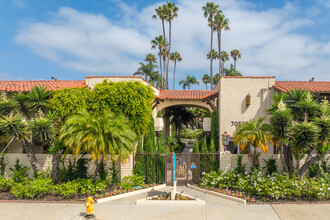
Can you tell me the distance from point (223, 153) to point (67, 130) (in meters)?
7.64

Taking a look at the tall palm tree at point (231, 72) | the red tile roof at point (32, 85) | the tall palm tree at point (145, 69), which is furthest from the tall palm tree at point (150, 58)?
the red tile roof at point (32, 85)

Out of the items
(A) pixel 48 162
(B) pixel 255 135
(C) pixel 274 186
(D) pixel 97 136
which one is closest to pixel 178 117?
(B) pixel 255 135

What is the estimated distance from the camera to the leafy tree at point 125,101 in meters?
13.5

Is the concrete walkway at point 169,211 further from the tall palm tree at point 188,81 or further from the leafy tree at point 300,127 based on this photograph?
the tall palm tree at point 188,81

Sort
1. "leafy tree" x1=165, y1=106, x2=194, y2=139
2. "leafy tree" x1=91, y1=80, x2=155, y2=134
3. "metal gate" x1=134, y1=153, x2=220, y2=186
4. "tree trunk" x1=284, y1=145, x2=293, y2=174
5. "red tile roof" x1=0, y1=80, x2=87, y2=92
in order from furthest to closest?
"leafy tree" x1=165, y1=106, x2=194, y2=139, "red tile roof" x1=0, y1=80, x2=87, y2=92, "leafy tree" x1=91, y1=80, x2=155, y2=134, "metal gate" x1=134, y1=153, x2=220, y2=186, "tree trunk" x1=284, y1=145, x2=293, y2=174

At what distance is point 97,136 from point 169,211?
4393 millimetres

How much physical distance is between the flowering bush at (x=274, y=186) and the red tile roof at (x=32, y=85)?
11.0m

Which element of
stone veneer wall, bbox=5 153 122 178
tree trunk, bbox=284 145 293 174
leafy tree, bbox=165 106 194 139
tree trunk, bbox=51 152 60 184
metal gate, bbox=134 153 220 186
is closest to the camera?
tree trunk, bbox=284 145 293 174

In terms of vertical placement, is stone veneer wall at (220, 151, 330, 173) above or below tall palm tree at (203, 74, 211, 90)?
below

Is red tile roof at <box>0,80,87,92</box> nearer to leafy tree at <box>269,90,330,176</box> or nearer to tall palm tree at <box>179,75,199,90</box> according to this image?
leafy tree at <box>269,90,330,176</box>

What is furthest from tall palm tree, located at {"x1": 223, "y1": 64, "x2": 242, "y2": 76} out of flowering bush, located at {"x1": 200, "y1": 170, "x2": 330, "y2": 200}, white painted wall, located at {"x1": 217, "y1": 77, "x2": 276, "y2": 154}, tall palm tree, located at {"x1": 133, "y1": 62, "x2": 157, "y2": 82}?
flowering bush, located at {"x1": 200, "y1": 170, "x2": 330, "y2": 200}

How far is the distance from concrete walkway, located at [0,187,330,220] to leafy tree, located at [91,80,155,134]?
4.45 meters

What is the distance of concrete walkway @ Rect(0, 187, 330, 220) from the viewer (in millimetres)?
9266

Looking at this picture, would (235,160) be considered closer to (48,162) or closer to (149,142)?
(149,142)
